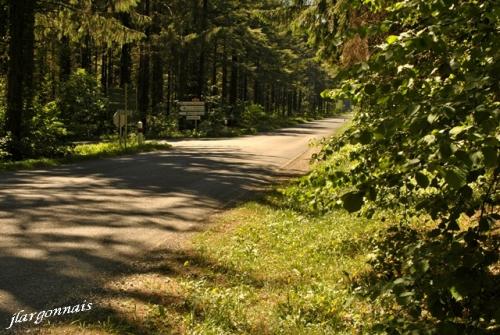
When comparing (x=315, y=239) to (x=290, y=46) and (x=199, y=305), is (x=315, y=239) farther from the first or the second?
(x=290, y=46)

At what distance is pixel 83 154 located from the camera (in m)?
18.6

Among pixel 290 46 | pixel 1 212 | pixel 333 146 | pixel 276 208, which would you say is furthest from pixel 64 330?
pixel 290 46

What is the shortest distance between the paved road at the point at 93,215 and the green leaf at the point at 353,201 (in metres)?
3.23

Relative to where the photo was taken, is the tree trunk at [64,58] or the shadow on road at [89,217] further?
the tree trunk at [64,58]

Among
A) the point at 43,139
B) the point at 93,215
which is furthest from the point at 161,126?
the point at 93,215

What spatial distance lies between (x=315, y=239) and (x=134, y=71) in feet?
178

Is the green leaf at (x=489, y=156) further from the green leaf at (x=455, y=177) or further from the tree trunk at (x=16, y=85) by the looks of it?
the tree trunk at (x=16, y=85)

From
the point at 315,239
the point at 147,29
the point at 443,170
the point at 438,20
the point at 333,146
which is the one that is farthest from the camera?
the point at 147,29

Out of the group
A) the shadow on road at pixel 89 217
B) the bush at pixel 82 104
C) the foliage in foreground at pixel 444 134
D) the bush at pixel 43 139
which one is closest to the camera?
the foliage in foreground at pixel 444 134

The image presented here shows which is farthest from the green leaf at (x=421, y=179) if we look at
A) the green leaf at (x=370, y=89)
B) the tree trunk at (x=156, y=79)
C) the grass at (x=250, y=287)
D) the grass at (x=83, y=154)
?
the tree trunk at (x=156, y=79)

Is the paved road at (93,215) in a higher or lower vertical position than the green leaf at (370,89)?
lower

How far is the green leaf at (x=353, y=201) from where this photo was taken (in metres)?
2.32

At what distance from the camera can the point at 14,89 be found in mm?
17781

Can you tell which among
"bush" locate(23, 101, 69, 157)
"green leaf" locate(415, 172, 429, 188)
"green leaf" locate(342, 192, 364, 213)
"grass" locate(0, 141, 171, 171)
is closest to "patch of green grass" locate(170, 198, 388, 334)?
"green leaf" locate(342, 192, 364, 213)
